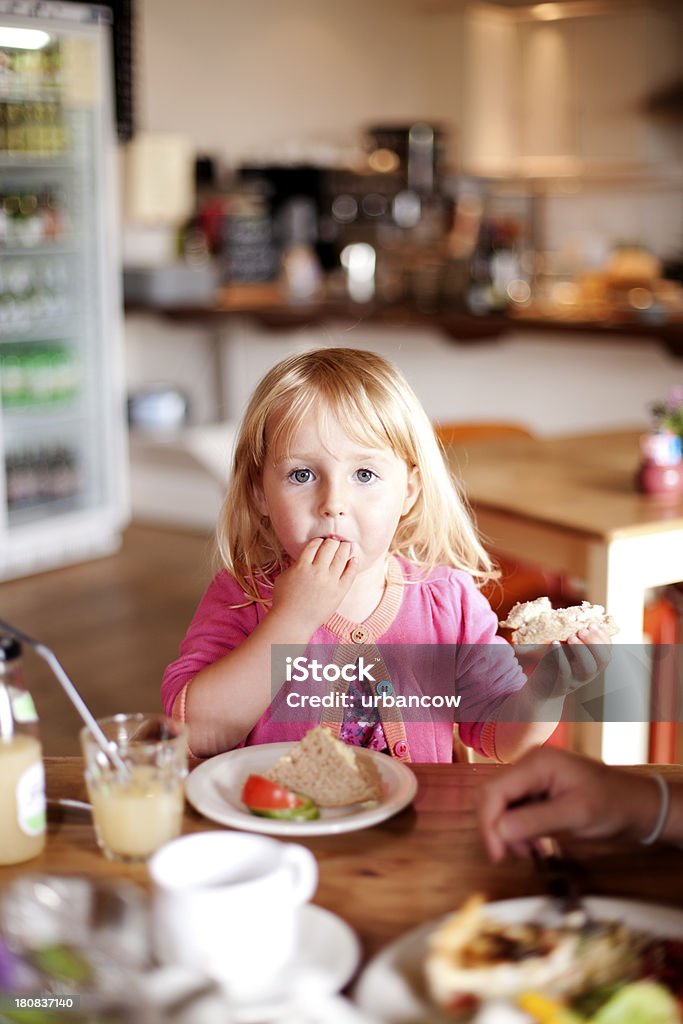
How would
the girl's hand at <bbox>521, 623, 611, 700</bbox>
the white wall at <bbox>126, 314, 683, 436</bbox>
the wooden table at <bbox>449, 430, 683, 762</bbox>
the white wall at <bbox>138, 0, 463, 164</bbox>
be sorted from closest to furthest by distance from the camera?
the girl's hand at <bbox>521, 623, 611, 700</bbox> → the wooden table at <bbox>449, 430, 683, 762</bbox> → the white wall at <bbox>126, 314, 683, 436</bbox> → the white wall at <bbox>138, 0, 463, 164</bbox>

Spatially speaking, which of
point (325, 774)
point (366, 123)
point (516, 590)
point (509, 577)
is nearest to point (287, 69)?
point (366, 123)

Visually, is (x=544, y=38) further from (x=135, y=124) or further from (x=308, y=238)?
(x=135, y=124)

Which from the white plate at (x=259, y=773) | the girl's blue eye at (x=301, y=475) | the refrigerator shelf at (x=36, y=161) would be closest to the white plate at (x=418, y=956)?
the white plate at (x=259, y=773)

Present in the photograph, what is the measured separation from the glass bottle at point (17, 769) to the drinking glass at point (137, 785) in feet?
0.13

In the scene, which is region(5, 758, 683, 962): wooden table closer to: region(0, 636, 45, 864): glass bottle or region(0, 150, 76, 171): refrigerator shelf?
region(0, 636, 45, 864): glass bottle

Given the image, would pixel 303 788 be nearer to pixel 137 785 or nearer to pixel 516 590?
pixel 137 785

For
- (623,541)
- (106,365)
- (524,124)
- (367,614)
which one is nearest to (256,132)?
(524,124)

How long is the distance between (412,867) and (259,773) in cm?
19

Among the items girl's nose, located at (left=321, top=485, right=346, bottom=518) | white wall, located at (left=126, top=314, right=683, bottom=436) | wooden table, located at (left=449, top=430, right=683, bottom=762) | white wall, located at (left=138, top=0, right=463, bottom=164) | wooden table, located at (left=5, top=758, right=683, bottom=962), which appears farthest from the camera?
white wall, located at (left=138, top=0, right=463, bottom=164)

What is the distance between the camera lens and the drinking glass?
0.89 m

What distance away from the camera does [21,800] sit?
2.94ft

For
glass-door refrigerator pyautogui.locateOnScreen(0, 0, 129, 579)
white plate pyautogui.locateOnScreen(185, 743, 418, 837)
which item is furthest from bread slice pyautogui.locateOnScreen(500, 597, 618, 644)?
glass-door refrigerator pyautogui.locateOnScreen(0, 0, 129, 579)

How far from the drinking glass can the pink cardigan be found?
0.20 meters

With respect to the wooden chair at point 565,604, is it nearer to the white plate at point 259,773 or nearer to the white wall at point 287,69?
the white plate at point 259,773
